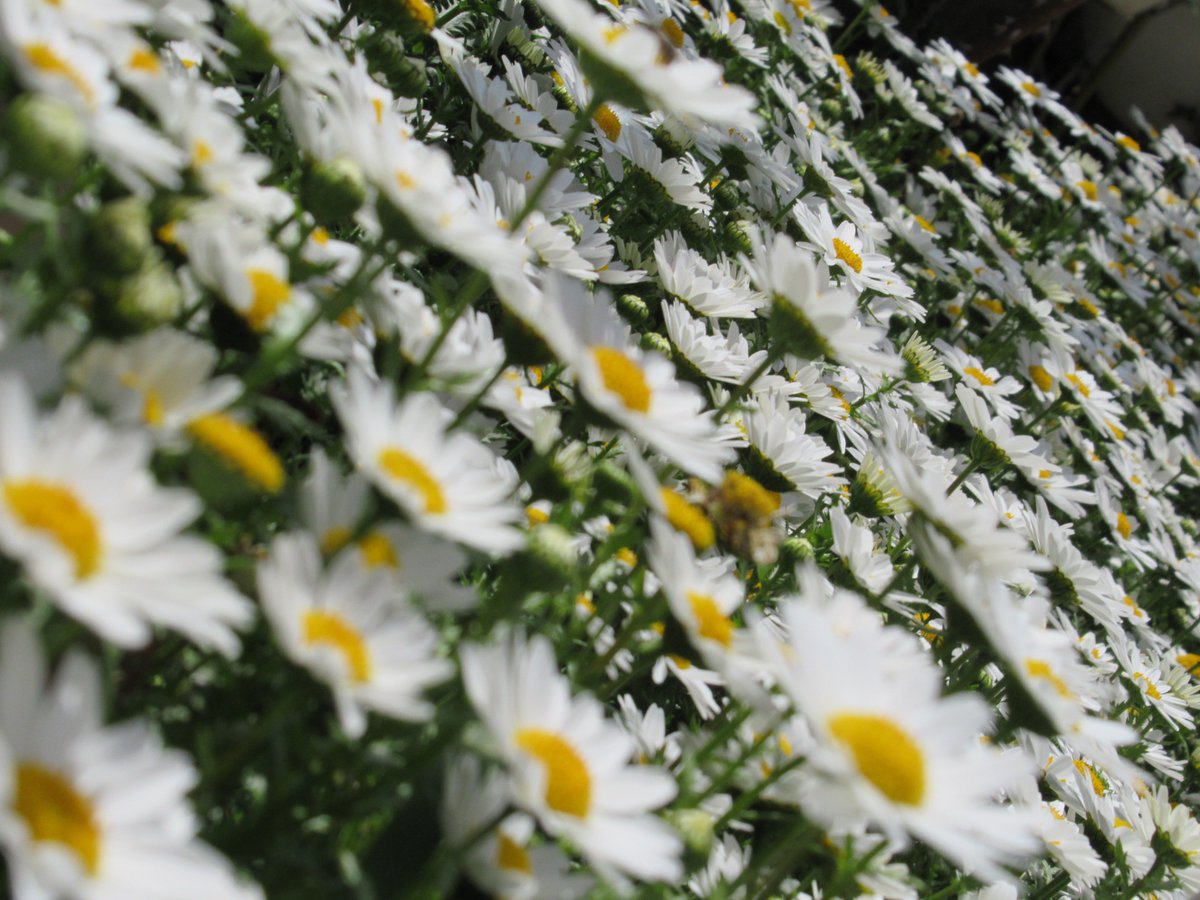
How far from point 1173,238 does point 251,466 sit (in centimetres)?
656

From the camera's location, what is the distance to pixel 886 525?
229cm

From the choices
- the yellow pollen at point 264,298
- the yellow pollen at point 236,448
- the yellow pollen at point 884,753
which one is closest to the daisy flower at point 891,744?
the yellow pollen at point 884,753

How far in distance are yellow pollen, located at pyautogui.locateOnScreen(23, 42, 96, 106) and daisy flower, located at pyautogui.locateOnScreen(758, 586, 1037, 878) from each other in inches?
25.9

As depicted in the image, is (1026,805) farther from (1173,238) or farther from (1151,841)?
(1173,238)

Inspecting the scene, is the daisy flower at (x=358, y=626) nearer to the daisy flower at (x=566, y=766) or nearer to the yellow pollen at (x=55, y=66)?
the daisy flower at (x=566, y=766)

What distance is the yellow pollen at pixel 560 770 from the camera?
81 centimetres

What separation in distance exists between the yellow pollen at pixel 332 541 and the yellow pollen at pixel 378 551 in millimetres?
15

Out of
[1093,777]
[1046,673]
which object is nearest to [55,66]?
[1046,673]

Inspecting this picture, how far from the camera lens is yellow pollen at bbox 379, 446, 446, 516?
856mm

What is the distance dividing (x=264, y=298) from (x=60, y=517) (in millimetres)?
356

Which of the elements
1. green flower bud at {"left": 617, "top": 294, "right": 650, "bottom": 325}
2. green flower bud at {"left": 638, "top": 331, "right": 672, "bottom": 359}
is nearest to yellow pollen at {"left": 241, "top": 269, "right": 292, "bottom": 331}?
green flower bud at {"left": 638, "top": 331, "right": 672, "bottom": 359}

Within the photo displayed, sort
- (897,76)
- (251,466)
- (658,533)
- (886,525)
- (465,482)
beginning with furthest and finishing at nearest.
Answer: (897,76) < (886,525) < (658,533) < (465,482) < (251,466)

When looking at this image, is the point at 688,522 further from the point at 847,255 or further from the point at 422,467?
the point at 847,255

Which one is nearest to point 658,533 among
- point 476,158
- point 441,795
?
point 441,795
